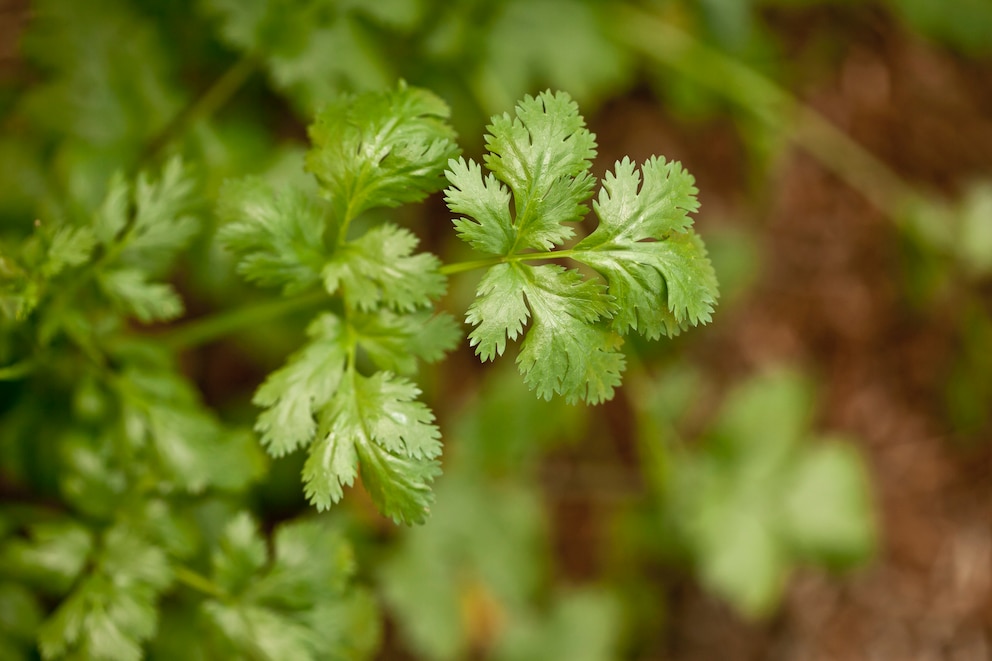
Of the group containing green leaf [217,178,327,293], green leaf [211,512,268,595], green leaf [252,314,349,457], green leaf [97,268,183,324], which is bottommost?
green leaf [211,512,268,595]

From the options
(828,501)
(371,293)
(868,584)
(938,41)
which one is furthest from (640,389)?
(938,41)

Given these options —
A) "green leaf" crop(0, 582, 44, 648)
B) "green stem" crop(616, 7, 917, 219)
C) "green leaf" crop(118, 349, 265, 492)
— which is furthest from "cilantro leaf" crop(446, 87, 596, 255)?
"green stem" crop(616, 7, 917, 219)

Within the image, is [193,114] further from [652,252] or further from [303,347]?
[652,252]

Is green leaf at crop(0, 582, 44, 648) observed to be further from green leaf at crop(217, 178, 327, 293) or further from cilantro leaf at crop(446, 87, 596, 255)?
cilantro leaf at crop(446, 87, 596, 255)

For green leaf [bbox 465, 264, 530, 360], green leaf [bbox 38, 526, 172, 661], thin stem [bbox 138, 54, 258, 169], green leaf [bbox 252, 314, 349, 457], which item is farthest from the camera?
thin stem [bbox 138, 54, 258, 169]

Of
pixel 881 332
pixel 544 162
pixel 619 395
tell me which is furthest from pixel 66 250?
pixel 881 332

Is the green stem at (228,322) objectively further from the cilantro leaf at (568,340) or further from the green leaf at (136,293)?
the cilantro leaf at (568,340)
